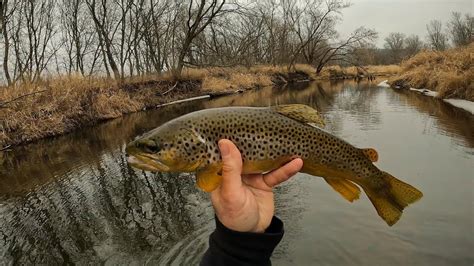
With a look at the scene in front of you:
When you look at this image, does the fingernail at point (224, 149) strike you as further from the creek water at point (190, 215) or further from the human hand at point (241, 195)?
the creek water at point (190, 215)

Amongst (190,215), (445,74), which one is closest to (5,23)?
(190,215)

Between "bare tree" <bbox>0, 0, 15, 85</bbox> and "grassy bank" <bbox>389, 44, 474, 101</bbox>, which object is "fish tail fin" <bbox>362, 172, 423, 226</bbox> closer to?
"grassy bank" <bbox>389, 44, 474, 101</bbox>

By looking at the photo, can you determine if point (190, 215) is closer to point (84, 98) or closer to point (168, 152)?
point (168, 152)

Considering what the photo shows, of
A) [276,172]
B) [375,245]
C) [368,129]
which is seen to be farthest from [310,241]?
[368,129]

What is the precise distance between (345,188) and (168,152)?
1.15m

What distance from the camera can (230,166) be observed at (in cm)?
197

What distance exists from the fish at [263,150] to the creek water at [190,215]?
2781mm

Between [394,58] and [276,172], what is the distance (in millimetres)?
104158

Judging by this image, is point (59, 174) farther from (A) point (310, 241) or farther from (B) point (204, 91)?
(B) point (204, 91)

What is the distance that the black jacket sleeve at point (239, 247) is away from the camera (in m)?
2.08

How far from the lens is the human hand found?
6.47 feet

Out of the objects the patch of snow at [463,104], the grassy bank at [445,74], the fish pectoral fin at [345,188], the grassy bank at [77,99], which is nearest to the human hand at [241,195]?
the fish pectoral fin at [345,188]

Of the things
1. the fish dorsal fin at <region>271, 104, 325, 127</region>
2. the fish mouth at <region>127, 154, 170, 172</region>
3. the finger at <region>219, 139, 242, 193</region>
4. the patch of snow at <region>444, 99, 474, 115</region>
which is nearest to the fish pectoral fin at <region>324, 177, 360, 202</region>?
the fish dorsal fin at <region>271, 104, 325, 127</region>

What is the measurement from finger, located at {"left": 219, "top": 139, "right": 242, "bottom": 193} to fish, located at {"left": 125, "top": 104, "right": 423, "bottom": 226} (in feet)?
0.36
